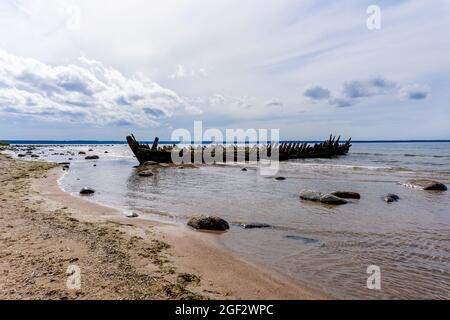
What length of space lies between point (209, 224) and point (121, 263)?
3426 millimetres

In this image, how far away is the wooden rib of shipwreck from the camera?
117 feet

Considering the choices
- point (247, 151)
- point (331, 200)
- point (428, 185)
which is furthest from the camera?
point (247, 151)

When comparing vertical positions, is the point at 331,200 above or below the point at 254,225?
above

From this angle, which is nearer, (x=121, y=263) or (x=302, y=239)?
(x=121, y=263)

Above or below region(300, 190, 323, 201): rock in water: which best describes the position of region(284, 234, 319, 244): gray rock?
below

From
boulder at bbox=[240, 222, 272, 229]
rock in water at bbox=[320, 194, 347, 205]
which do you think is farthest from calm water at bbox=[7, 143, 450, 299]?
rock in water at bbox=[320, 194, 347, 205]

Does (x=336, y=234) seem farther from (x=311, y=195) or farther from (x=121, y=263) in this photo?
(x=121, y=263)

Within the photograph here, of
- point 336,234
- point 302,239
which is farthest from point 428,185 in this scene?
point 302,239

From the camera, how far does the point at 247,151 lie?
47781 millimetres

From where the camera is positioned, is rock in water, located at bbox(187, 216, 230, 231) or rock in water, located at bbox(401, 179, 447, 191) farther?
rock in water, located at bbox(401, 179, 447, 191)

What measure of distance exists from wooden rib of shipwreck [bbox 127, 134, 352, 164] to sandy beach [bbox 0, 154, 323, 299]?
26777 millimetres

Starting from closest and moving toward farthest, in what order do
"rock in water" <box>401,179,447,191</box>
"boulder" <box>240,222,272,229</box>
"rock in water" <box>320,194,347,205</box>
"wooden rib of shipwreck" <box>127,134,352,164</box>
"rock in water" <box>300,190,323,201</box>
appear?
"boulder" <box>240,222,272,229</box> → "rock in water" <box>320,194,347,205</box> → "rock in water" <box>300,190,323,201</box> → "rock in water" <box>401,179,447,191</box> → "wooden rib of shipwreck" <box>127,134,352,164</box>

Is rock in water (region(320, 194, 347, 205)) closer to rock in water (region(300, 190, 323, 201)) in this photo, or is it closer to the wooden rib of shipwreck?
rock in water (region(300, 190, 323, 201))
